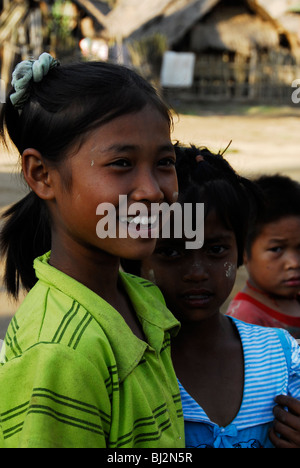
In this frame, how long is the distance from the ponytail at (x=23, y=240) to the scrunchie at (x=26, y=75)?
0.27 meters

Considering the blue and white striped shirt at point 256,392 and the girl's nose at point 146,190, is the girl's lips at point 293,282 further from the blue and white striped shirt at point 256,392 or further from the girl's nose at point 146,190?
the girl's nose at point 146,190

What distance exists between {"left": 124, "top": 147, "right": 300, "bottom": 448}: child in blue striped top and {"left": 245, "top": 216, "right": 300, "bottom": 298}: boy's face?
0.71 metres

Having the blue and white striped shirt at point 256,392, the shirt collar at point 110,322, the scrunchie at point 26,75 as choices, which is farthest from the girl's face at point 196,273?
the scrunchie at point 26,75

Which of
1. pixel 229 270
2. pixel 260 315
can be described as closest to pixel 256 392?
pixel 229 270

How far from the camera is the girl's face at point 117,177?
1244 mm

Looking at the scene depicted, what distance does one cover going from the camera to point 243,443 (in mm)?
1584

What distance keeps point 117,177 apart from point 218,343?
0.73 metres

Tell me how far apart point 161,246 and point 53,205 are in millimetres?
472

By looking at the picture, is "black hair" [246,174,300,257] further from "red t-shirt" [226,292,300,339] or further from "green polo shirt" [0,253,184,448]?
"green polo shirt" [0,253,184,448]

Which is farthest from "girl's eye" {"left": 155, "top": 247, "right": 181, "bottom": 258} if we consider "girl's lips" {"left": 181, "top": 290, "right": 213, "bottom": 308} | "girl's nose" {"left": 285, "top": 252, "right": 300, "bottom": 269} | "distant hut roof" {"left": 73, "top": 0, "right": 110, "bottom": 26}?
"distant hut roof" {"left": 73, "top": 0, "right": 110, "bottom": 26}

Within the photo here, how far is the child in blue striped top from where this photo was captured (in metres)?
1.59

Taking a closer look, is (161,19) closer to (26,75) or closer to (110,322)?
(26,75)

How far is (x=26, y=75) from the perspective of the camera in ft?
4.47

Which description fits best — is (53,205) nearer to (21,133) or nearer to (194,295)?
(21,133)
